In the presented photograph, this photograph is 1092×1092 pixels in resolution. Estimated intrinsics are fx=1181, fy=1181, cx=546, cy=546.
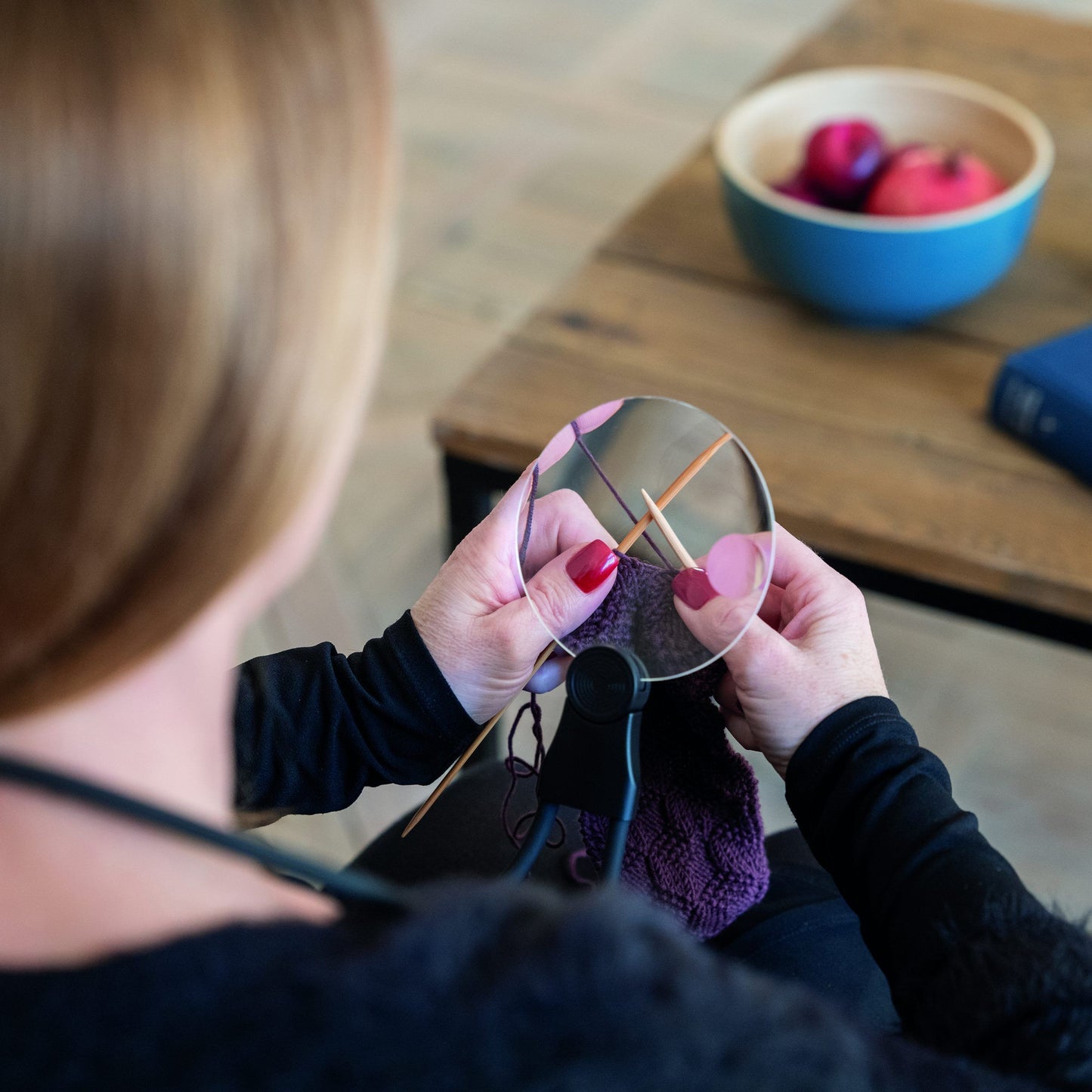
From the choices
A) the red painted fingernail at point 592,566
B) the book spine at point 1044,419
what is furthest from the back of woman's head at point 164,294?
the book spine at point 1044,419

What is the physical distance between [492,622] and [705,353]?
1.50 ft

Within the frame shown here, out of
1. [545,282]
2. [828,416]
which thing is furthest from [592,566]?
[545,282]

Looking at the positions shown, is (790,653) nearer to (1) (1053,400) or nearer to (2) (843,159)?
(1) (1053,400)

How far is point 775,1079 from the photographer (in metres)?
0.33

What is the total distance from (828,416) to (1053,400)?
0.51 ft

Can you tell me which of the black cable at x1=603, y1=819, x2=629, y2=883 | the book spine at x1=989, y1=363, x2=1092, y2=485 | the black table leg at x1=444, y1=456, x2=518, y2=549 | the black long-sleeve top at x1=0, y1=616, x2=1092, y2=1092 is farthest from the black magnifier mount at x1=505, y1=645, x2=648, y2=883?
the book spine at x1=989, y1=363, x2=1092, y2=485

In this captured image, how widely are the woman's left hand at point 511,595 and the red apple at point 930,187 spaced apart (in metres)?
0.53

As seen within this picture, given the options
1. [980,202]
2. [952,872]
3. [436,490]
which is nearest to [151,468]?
[952,872]

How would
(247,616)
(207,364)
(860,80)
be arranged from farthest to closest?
(860,80)
(247,616)
(207,364)

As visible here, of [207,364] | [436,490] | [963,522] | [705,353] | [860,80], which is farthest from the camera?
[436,490]

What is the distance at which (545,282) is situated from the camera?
190 cm

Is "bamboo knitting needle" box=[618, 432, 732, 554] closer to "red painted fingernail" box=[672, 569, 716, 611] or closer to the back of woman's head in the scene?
"red painted fingernail" box=[672, 569, 716, 611]

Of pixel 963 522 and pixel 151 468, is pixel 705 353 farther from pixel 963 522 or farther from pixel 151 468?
pixel 151 468

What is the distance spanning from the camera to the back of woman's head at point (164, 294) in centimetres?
27
